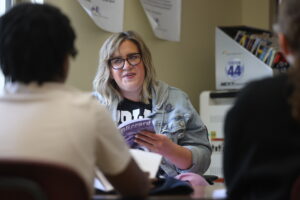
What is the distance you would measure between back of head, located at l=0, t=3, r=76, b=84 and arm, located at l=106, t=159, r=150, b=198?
299 millimetres

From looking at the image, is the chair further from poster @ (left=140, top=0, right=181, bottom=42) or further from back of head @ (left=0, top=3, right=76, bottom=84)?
poster @ (left=140, top=0, right=181, bottom=42)

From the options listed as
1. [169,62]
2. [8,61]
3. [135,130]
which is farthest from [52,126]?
[169,62]

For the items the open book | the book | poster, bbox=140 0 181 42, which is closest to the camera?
the open book

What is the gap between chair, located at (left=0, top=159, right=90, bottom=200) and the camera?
1059 millimetres

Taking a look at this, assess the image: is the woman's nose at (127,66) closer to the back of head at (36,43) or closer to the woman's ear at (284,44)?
the back of head at (36,43)

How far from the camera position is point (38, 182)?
109 cm

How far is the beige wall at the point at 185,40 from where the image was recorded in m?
3.15

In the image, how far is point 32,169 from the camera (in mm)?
1068

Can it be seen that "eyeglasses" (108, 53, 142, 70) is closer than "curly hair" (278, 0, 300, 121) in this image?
No

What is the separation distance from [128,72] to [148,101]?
0.62 feet

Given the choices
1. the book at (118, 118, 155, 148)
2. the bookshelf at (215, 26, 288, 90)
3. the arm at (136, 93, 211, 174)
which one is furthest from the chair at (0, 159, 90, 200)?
the bookshelf at (215, 26, 288, 90)

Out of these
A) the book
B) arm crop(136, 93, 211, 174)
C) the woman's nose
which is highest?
the woman's nose

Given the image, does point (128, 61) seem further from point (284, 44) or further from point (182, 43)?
point (284, 44)

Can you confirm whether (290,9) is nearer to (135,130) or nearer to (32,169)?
(32,169)
